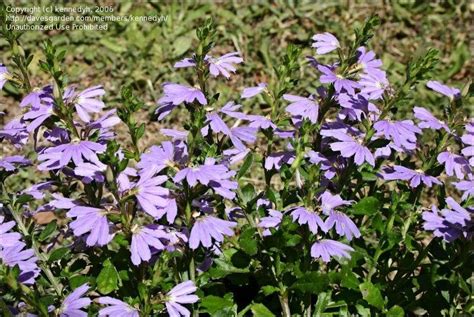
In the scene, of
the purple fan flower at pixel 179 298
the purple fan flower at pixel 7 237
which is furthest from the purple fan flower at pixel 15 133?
the purple fan flower at pixel 179 298

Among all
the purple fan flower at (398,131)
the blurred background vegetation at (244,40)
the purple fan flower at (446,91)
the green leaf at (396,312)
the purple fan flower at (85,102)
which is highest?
the purple fan flower at (85,102)

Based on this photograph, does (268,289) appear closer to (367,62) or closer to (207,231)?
(207,231)

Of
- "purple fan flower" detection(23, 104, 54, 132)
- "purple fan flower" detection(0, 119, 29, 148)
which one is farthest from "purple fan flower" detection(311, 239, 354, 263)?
"purple fan flower" detection(0, 119, 29, 148)

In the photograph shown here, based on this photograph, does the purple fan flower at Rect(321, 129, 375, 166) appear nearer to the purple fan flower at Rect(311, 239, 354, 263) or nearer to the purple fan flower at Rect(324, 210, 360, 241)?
the purple fan flower at Rect(324, 210, 360, 241)

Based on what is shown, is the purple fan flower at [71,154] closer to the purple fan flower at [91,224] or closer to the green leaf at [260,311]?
the purple fan flower at [91,224]

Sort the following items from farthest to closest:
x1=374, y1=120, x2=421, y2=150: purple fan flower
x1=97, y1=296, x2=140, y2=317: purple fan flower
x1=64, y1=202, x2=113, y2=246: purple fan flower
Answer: x1=374, y1=120, x2=421, y2=150: purple fan flower, x1=97, y1=296, x2=140, y2=317: purple fan flower, x1=64, y1=202, x2=113, y2=246: purple fan flower

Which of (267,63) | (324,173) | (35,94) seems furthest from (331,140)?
(267,63)

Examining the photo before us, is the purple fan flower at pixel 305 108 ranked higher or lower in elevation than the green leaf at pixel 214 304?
higher
